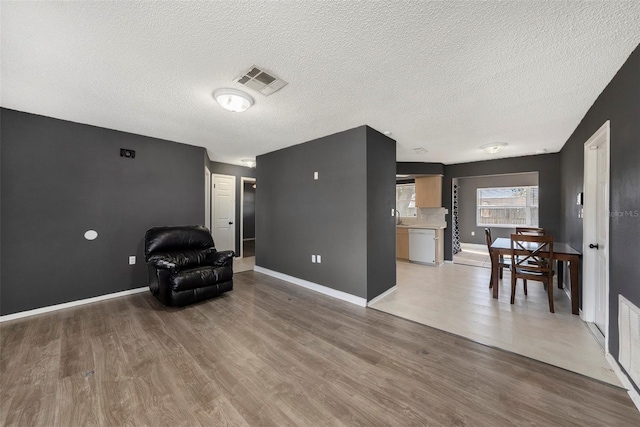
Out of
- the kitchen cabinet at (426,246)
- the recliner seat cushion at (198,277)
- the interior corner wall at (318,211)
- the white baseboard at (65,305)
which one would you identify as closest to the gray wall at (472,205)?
the kitchen cabinet at (426,246)

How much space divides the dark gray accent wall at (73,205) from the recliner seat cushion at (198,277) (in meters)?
1.17

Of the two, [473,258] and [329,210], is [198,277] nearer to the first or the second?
[329,210]

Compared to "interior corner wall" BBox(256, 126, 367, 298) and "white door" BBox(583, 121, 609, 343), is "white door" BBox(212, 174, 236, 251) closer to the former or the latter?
"interior corner wall" BBox(256, 126, 367, 298)

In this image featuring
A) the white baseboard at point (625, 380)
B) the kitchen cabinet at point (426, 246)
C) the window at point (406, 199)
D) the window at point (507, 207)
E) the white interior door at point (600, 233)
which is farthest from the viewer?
the window at point (406, 199)

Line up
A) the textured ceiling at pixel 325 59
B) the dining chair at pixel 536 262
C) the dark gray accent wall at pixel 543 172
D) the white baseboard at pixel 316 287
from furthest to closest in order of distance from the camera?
1. the dark gray accent wall at pixel 543 172
2. the white baseboard at pixel 316 287
3. the dining chair at pixel 536 262
4. the textured ceiling at pixel 325 59

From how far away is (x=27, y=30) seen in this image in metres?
1.58

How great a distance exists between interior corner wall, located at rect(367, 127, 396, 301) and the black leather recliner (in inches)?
82.2

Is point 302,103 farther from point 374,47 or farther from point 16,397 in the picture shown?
point 16,397

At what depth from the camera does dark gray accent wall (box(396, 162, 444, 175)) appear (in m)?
5.71

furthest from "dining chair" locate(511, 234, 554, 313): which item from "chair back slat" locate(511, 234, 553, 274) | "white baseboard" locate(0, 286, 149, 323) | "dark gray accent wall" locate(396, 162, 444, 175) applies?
"white baseboard" locate(0, 286, 149, 323)

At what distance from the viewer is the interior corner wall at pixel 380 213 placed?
3.30 metres

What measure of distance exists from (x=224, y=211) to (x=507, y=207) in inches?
311

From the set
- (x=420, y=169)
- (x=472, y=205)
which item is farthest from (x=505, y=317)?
(x=472, y=205)

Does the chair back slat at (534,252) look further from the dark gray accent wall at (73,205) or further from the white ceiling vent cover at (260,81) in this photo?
the dark gray accent wall at (73,205)
